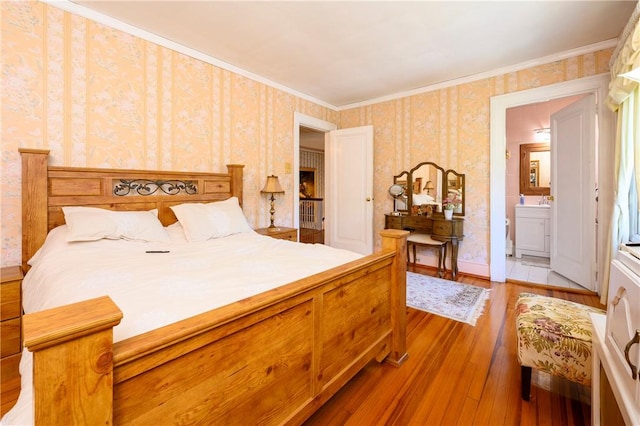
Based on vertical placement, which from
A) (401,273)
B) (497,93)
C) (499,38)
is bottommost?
(401,273)

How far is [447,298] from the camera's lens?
2992mm

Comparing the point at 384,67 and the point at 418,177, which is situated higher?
the point at 384,67

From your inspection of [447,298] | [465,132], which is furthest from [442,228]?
[465,132]

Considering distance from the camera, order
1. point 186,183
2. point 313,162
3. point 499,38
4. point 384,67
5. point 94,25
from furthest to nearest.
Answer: point 313,162 < point 384,67 < point 186,183 < point 499,38 < point 94,25

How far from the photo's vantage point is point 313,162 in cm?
945

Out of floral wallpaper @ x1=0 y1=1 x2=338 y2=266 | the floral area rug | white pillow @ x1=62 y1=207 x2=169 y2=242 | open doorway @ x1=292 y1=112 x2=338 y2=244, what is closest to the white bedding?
white pillow @ x1=62 y1=207 x2=169 y2=242

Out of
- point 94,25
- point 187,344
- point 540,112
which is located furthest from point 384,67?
point 187,344

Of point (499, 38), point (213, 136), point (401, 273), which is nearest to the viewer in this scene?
point (401, 273)

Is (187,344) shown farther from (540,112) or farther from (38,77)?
(540,112)

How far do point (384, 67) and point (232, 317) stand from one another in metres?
3.42

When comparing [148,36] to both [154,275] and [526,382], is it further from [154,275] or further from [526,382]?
[526,382]

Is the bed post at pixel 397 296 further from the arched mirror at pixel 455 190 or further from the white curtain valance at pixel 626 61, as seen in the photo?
the arched mirror at pixel 455 190

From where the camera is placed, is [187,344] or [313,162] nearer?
[187,344]

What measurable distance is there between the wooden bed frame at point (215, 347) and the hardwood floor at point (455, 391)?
6.6 inches
